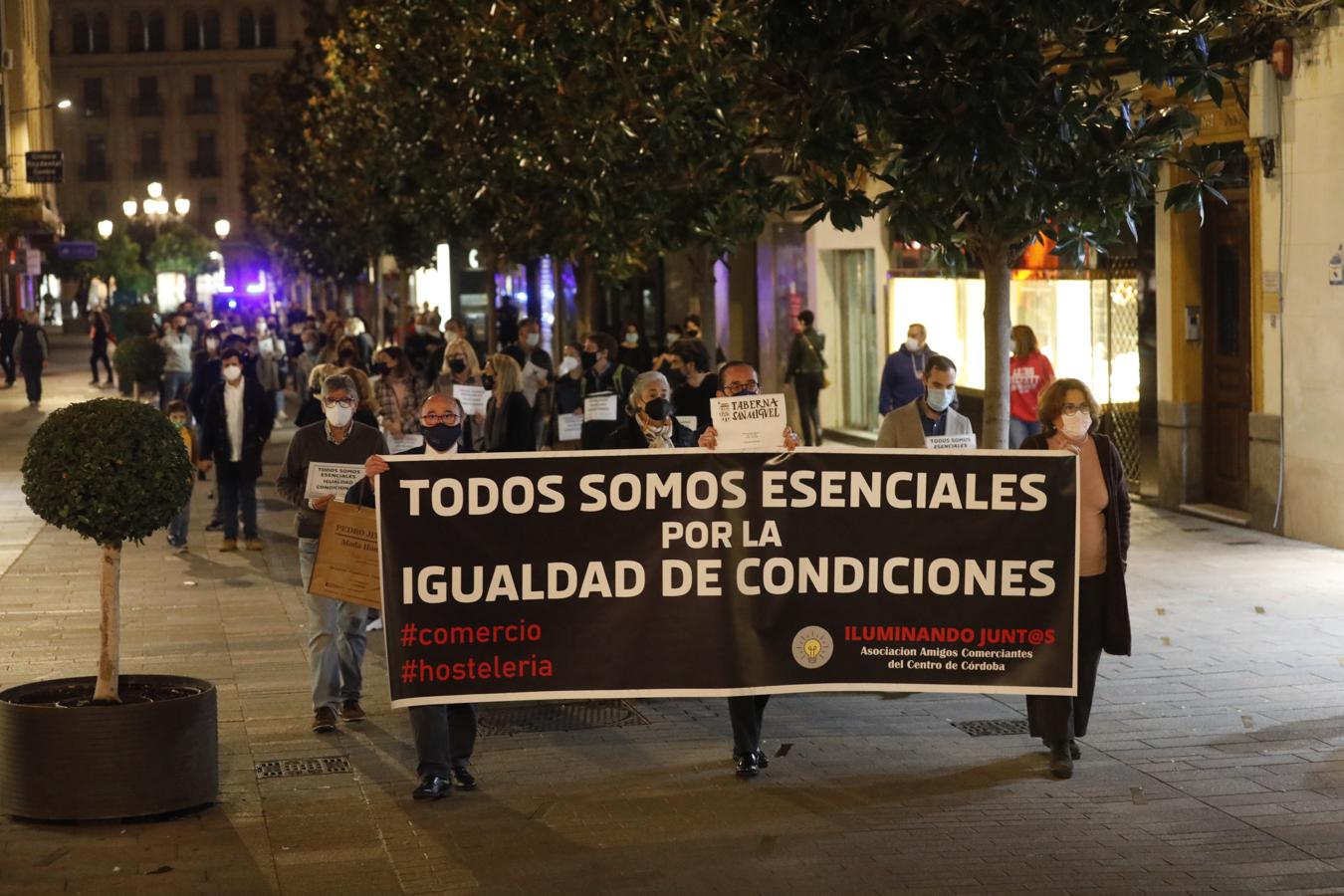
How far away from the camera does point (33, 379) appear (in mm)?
36594

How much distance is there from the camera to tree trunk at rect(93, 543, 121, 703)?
26.5ft

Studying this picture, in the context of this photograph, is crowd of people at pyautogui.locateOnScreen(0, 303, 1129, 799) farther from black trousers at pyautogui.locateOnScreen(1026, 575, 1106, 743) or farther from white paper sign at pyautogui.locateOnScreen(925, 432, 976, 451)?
white paper sign at pyautogui.locateOnScreen(925, 432, 976, 451)

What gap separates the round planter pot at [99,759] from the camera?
309 inches

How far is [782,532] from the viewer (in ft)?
27.6

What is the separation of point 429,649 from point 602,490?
97cm

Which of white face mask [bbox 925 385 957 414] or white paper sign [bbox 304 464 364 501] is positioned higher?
white face mask [bbox 925 385 957 414]

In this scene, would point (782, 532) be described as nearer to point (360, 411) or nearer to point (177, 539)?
point (360, 411)

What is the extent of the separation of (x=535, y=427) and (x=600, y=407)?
0.78 meters

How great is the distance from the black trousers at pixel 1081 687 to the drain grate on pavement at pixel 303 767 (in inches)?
119

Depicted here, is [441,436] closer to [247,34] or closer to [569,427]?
[569,427]

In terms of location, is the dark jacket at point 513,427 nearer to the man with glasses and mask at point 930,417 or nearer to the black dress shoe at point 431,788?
the man with glasses and mask at point 930,417

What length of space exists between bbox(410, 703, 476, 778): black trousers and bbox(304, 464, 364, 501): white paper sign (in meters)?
1.45

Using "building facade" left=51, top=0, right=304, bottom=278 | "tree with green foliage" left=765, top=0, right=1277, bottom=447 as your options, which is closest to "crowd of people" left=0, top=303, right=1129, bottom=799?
"tree with green foliage" left=765, top=0, right=1277, bottom=447

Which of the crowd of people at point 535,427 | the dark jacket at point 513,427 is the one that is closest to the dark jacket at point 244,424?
the crowd of people at point 535,427
